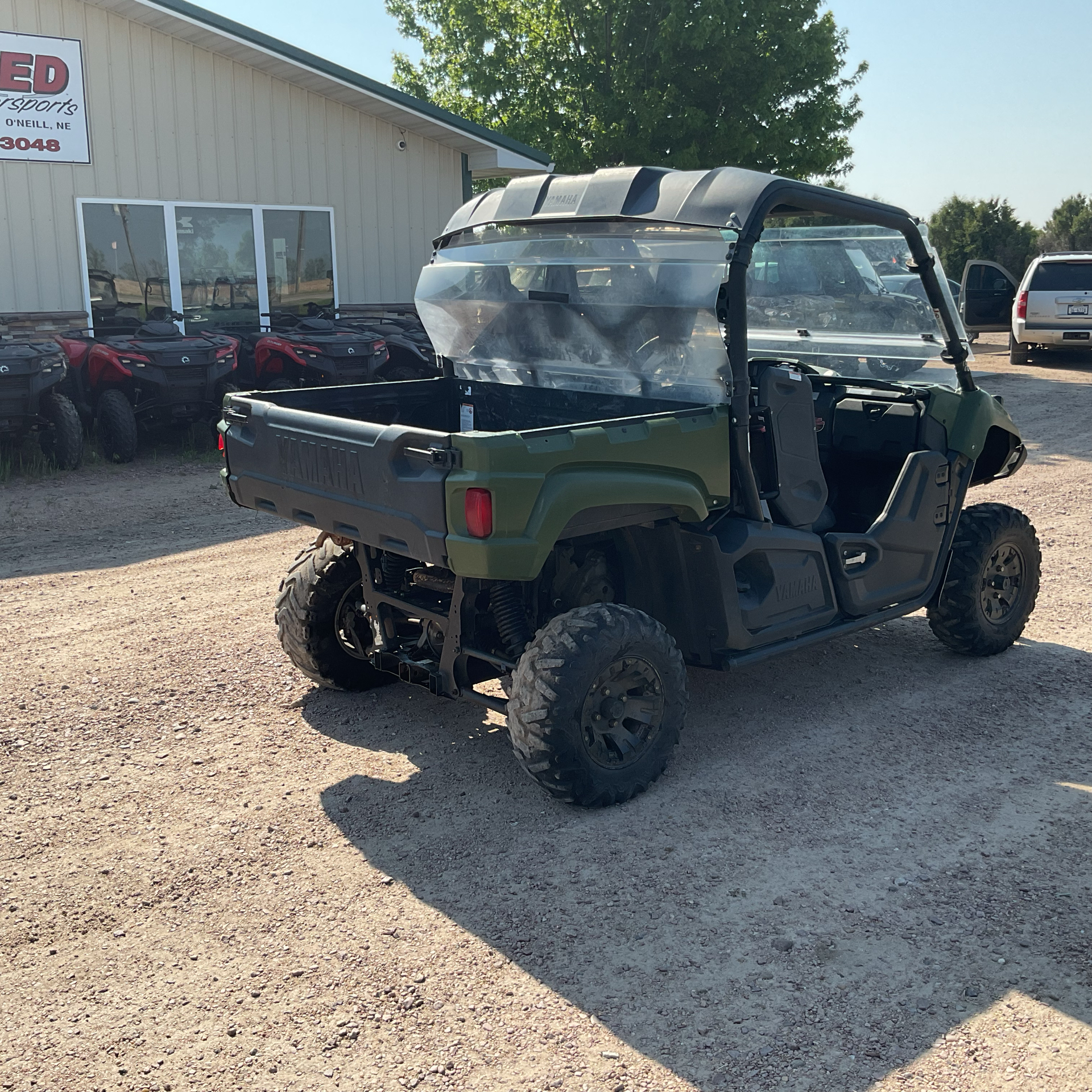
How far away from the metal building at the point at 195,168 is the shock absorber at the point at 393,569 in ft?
30.2

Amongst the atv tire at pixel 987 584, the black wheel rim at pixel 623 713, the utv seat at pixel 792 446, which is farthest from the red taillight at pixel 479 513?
the atv tire at pixel 987 584

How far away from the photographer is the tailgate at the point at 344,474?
3746mm

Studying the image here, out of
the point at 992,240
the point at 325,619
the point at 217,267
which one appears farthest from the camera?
the point at 992,240

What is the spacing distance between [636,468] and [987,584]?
2455mm

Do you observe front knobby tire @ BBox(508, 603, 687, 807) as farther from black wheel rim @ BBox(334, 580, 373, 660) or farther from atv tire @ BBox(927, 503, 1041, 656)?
atv tire @ BBox(927, 503, 1041, 656)

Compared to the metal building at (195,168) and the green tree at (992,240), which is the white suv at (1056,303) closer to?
the metal building at (195,168)

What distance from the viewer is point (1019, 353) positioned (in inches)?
760

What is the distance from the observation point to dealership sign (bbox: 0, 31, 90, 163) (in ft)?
40.9

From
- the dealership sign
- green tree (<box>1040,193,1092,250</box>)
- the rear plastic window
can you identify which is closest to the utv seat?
the dealership sign

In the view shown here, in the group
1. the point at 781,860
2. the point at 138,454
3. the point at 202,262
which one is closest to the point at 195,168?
the point at 202,262

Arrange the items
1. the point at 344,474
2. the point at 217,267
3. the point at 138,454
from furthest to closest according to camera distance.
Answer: the point at 217,267 → the point at 138,454 → the point at 344,474

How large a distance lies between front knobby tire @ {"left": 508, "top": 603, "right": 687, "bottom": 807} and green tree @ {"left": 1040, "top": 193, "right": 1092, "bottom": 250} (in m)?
37.8

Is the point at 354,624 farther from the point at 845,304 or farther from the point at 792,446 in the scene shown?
the point at 845,304

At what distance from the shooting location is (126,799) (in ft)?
13.9
